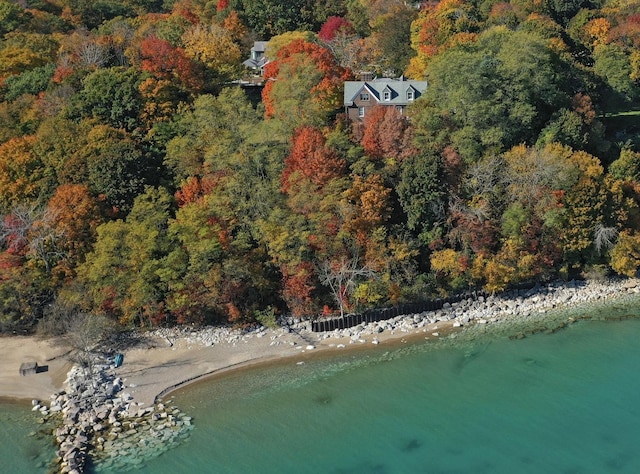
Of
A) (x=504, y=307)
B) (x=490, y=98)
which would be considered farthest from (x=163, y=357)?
(x=490, y=98)

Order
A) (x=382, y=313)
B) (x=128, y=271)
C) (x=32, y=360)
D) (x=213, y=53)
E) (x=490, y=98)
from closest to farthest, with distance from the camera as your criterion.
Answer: (x=32, y=360), (x=128, y=271), (x=382, y=313), (x=490, y=98), (x=213, y=53)

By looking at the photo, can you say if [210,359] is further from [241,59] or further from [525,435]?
[241,59]

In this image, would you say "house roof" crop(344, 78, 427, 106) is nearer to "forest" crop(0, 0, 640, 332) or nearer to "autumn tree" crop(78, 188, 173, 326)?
"forest" crop(0, 0, 640, 332)

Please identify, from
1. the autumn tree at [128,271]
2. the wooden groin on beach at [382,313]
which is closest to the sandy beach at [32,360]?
the autumn tree at [128,271]

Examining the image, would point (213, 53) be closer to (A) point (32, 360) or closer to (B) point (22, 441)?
(A) point (32, 360)

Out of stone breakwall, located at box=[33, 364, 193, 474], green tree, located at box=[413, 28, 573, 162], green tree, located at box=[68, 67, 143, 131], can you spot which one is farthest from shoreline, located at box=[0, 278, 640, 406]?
green tree, located at box=[68, 67, 143, 131]

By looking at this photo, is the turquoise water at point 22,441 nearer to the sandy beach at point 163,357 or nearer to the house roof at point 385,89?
the sandy beach at point 163,357

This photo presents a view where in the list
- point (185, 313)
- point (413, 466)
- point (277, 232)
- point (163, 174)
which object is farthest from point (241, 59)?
point (413, 466)
